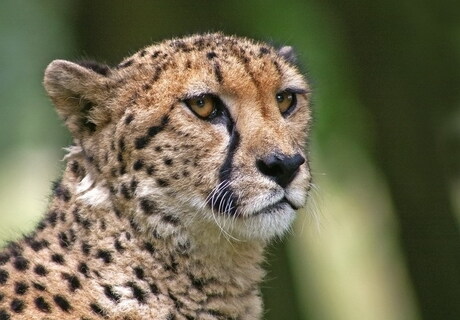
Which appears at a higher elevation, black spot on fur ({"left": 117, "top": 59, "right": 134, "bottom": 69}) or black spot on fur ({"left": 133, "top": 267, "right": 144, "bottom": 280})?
black spot on fur ({"left": 117, "top": 59, "right": 134, "bottom": 69})

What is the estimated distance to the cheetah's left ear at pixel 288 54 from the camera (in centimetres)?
656

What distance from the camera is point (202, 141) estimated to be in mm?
5906

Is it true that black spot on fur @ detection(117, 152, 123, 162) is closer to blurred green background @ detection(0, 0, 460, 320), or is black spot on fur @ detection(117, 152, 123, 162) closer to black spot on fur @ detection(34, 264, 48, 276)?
black spot on fur @ detection(34, 264, 48, 276)

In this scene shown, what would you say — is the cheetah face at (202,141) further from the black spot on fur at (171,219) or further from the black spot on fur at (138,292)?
the black spot on fur at (138,292)

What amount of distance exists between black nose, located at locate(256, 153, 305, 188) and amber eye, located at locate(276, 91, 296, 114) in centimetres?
52

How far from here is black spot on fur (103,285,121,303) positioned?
5805 millimetres

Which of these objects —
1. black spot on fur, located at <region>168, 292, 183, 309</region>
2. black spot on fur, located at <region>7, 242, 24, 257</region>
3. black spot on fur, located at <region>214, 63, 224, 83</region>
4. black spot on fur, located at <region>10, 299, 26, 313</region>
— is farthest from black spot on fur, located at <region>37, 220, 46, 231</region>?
black spot on fur, located at <region>214, 63, 224, 83</region>

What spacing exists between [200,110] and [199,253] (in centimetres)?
69

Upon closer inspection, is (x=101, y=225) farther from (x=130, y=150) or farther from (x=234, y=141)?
(x=234, y=141)

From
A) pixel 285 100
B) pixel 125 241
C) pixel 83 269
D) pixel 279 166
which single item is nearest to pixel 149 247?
pixel 125 241

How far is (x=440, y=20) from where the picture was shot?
1087 cm

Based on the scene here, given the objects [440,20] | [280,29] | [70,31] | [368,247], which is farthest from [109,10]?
[368,247]

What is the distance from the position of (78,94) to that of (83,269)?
2.93ft

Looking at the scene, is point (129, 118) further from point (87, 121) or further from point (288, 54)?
point (288, 54)
